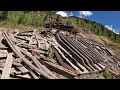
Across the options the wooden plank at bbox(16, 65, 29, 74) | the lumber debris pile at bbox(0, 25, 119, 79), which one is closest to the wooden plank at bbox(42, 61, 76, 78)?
the lumber debris pile at bbox(0, 25, 119, 79)

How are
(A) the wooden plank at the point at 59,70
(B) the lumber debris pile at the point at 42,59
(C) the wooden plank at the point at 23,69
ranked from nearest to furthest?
(C) the wooden plank at the point at 23,69
(B) the lumber debris pile at the point at 42,59
(A) the wooden plank at the point at 59,70

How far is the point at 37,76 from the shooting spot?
363 inches

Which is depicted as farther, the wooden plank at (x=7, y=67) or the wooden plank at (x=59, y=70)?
the wooden plank at (x=59, y=70)

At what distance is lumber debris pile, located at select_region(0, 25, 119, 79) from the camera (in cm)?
932

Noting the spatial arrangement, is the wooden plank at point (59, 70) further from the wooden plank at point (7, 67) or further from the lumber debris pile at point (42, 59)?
the wooden plank at point (7, 67)

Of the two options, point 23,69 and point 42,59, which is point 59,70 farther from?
point 23,69

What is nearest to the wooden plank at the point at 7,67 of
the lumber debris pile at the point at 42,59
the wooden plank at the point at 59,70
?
the lumber debris pile at the point at 42,59

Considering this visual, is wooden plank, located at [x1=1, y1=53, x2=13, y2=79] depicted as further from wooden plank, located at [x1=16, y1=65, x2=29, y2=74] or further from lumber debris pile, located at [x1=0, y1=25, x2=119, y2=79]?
wooden plank, located at [x1=16, y1=65, x2=29, y2=74]

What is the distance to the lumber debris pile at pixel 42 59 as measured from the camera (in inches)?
367

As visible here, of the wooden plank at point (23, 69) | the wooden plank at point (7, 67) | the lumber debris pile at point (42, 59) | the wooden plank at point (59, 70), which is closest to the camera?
the wooden plank at point (7, 67)

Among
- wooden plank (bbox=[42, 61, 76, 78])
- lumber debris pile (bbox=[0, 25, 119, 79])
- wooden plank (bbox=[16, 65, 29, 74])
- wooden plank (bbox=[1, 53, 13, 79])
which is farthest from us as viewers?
wooden plank (bbox=[42, 61, 76, 78])

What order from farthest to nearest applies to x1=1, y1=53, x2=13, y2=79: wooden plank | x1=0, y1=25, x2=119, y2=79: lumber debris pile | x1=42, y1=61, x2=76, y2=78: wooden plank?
x1=42, y1=61, x2=76, y2=78: wooden plank, x1=0, y1=25, x2=119, y2=79: lumber debris pile, x1=1, y1=53, x2=13, y2=79: wooden plank
